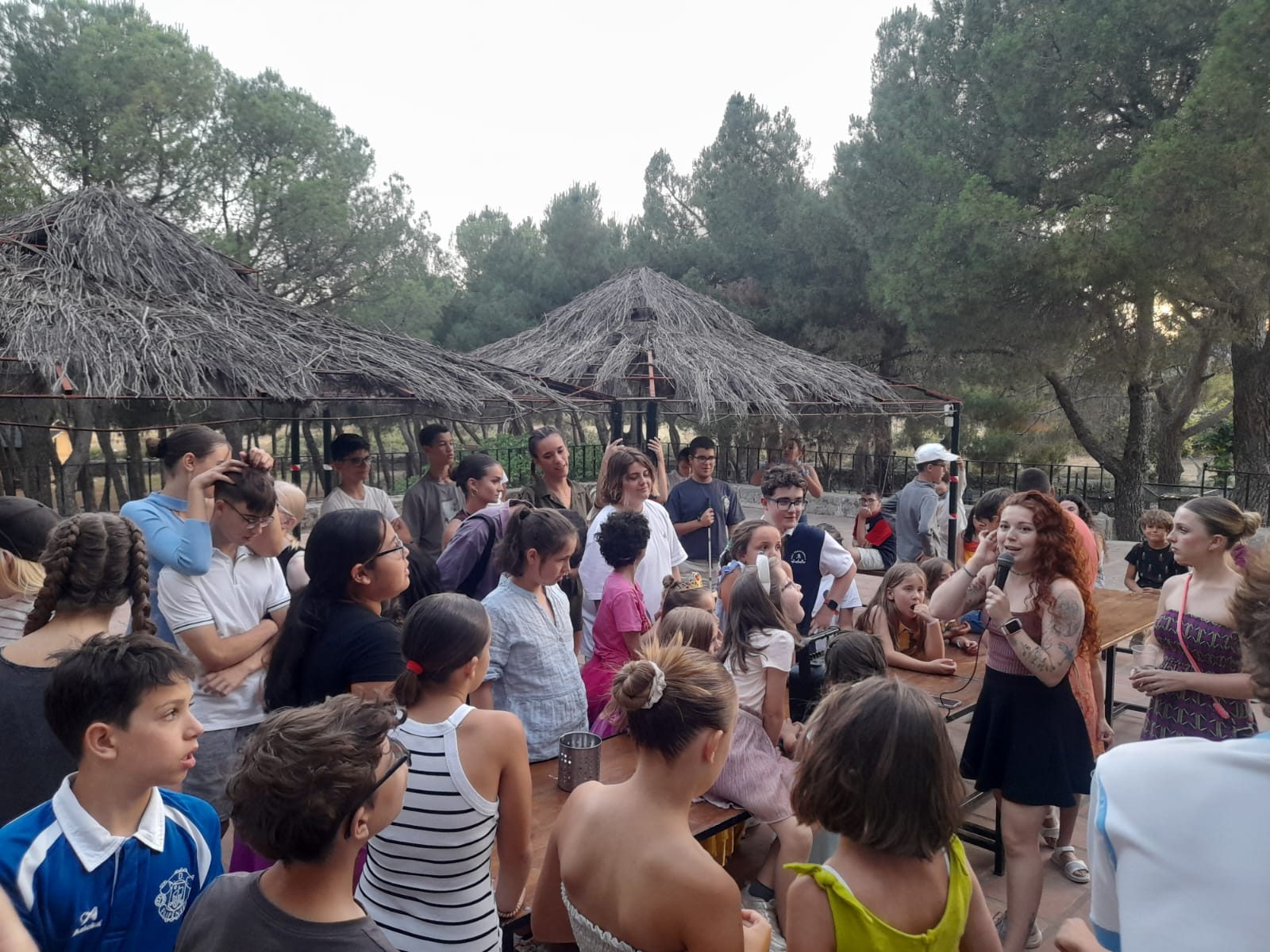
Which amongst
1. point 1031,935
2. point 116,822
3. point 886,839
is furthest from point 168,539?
point 1031,935

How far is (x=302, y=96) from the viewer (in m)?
16.8

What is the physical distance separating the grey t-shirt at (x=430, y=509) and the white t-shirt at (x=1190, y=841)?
439 centimetres

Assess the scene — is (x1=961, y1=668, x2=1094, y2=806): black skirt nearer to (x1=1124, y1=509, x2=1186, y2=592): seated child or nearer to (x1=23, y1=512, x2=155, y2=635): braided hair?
(x1=23, y1=512, x2=155, y2=635): braided hair

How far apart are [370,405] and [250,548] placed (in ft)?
14.3

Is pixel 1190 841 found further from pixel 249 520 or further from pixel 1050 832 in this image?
pixel 1050 832

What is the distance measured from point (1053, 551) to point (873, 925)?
1701 millimetres

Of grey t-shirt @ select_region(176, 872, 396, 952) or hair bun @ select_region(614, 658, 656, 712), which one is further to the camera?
hair bun @ select_region(614, 658, 656, 712)

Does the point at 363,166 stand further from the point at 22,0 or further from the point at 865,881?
the point at 865,881

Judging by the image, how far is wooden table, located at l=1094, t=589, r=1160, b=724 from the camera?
4.34 metres

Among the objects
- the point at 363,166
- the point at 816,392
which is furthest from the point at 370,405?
Answer: the point at 363,166

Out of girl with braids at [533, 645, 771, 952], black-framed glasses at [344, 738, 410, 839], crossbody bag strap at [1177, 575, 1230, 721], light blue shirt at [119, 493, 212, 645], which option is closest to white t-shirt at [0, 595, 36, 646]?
light blue shirt at [119, 493, 212, 645]

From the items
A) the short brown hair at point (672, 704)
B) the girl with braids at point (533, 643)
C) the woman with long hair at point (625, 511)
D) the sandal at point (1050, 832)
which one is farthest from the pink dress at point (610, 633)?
the sandal at point (1050, 832)

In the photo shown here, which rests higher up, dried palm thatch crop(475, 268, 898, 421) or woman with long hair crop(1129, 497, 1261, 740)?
dried palm thatch crop(475, 268, 898, 421)

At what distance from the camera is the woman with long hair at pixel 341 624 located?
7.02 ft
